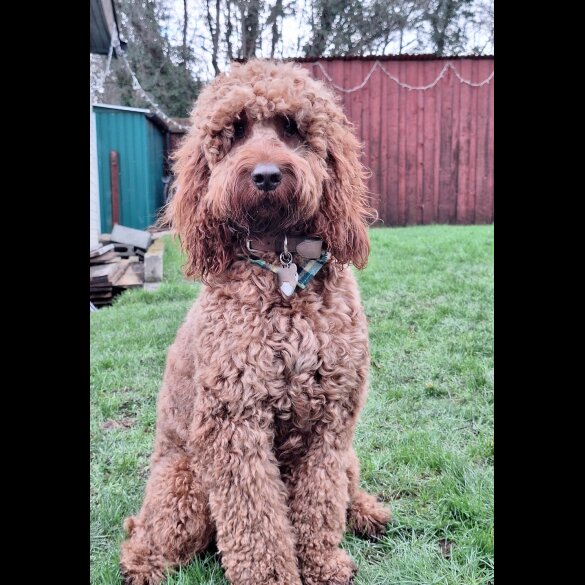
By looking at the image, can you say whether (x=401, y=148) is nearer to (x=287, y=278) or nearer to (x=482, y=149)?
(x=482, y=149)

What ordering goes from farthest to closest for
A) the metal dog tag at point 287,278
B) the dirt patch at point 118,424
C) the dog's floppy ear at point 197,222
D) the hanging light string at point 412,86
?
the hanging light string at point 412,86 → the dirt patch at point 118,424 → the dog's floppy ear at point 197,222 → the metal dog tag at point 287,278

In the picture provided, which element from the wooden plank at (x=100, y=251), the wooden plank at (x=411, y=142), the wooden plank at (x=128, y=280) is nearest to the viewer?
the wooden plank at (x=128, y=280)

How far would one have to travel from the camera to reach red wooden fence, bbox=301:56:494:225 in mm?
11352

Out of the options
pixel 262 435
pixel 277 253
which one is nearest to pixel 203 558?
pixel 262 435

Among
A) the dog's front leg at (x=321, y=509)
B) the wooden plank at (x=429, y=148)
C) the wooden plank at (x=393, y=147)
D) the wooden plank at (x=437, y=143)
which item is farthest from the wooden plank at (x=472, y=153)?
the dog's front leg at (x=321, y=509)

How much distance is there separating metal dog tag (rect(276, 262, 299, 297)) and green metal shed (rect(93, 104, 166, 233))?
913cm

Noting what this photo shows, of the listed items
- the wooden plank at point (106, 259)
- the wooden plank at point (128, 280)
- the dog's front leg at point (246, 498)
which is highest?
the wooden plank at point (106, 259)

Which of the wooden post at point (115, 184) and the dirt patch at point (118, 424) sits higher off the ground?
the wooden post at point (115, 184)

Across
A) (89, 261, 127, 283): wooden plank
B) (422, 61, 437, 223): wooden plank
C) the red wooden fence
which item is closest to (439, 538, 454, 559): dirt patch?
(89, 261, 127, 283): wooden plank

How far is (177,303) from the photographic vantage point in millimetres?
6195

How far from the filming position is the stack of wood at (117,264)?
22.4 feet

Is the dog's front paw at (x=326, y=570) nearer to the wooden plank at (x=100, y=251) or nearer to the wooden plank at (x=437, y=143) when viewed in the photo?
the wooden plank at (x=100, y=251)

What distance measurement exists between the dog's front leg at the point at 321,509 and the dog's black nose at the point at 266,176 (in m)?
0.91

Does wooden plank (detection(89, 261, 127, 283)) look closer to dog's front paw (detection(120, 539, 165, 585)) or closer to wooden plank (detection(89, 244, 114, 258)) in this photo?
wooden plank (detection(89, 244, 114, 258))
